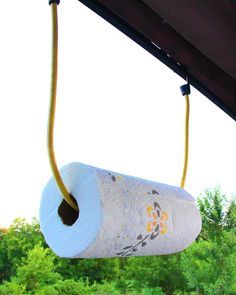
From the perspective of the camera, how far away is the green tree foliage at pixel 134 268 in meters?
5.40

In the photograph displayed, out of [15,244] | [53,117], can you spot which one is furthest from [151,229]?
[15,244]

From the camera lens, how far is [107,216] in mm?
314

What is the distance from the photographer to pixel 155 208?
1.25ft

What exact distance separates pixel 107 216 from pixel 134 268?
6536 mm

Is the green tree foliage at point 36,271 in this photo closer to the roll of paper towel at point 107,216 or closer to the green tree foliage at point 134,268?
the green tree foliage at point 134,268

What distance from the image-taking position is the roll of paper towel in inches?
12.3

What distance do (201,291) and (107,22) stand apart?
18.9ft

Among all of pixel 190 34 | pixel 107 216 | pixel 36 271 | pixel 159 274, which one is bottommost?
pixel 107 216

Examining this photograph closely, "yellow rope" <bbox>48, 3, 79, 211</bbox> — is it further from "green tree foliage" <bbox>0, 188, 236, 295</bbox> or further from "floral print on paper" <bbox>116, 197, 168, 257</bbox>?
"green tree foliage" <bbox>0, 188, 236, 295</bbox>

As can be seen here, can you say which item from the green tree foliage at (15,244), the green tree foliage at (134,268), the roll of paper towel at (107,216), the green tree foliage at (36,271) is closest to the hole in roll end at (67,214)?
the roll of paper towel at (107,216)

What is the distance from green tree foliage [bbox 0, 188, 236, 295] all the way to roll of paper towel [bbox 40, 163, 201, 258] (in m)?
5.06

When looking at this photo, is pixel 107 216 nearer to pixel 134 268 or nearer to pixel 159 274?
pixel 159 274

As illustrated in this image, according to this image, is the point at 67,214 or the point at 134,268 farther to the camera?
the point at 134,268

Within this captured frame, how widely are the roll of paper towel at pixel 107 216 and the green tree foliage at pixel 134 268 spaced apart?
5.06 metres
